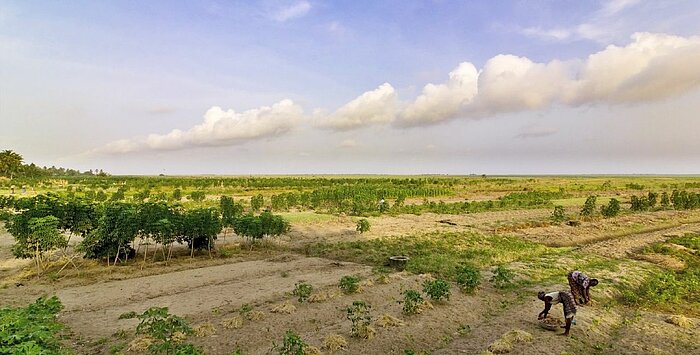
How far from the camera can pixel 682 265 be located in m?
18.7

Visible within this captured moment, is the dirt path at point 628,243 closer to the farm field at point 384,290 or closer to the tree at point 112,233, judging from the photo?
the farm field at point 384,290

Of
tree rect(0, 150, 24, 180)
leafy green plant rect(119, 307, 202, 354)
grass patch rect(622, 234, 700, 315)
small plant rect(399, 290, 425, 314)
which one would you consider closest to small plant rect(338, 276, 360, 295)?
small plant rect(399, 290, 425, 314)

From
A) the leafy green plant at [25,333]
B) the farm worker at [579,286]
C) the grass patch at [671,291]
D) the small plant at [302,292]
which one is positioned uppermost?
the leafy green plant at [25,333]

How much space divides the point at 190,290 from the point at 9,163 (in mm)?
93675

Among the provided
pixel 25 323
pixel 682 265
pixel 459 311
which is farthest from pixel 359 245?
pixel 25 323

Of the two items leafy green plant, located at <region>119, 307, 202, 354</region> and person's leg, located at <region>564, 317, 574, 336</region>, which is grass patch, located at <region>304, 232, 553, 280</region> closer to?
person's leg, located at <region>564, 317, 574, 336</region>

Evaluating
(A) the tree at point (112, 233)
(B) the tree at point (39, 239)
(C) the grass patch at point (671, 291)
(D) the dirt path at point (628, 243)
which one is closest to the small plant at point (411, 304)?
(C) the grass patch at point (671, 291)

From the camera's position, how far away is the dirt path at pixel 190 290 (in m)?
11.7

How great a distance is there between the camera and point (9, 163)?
8344 cm

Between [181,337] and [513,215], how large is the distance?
109ft

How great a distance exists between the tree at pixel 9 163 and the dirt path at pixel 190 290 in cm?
9039

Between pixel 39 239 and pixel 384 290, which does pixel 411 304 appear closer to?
pixel 384 290

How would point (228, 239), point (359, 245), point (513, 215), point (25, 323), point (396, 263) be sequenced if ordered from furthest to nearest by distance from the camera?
1. point (513, 215)
2. point (228, 239)
3. point (359, 245)
4. point (396, 263)
5. point (25, 323)

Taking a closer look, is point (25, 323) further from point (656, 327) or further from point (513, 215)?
point (513, 215)
